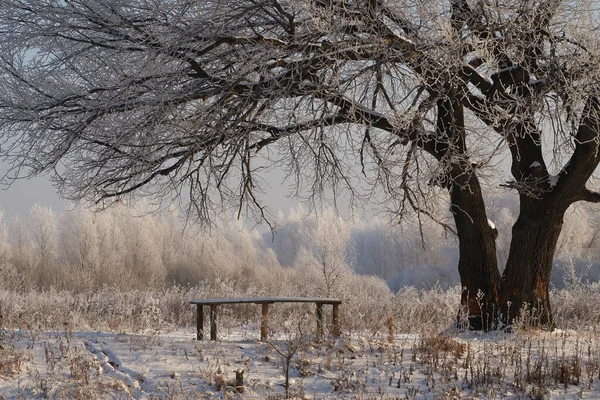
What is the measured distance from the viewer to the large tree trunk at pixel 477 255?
9.40 m

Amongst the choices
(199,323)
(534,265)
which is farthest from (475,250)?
(199,323)

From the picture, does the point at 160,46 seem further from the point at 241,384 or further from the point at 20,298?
the point at 20,298

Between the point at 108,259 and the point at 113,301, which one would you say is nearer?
the point at 113,301

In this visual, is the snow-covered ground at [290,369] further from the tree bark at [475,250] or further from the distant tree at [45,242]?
the distant tree at [45,242]

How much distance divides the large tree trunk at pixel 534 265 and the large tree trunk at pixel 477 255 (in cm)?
20

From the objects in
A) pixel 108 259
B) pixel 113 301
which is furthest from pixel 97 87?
pixel 108 259

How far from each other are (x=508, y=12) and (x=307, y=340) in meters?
4.74

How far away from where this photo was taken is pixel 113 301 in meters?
16.2

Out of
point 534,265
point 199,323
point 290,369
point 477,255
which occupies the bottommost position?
point 290,369

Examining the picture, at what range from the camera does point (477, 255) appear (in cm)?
948

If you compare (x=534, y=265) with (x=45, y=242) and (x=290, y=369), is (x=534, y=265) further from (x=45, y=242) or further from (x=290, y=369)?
(x=45, y=242)

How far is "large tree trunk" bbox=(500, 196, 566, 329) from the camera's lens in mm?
9234

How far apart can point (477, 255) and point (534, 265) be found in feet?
2.66

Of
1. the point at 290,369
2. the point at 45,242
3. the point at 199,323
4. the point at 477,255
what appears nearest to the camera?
the point at 290,369
